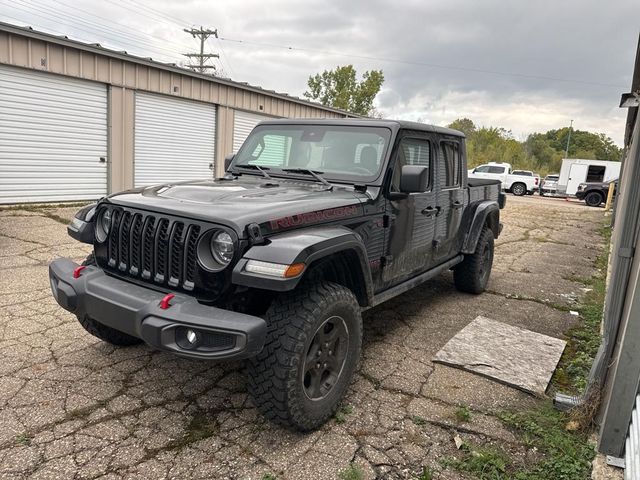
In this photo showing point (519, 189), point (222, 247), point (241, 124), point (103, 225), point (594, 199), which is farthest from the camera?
point (519, 189)

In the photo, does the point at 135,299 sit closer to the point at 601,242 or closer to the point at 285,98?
the point at 601,242

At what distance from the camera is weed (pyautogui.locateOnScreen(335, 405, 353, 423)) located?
3004mm

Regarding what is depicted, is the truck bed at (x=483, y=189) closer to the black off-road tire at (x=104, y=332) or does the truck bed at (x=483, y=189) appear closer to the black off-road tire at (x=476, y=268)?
the black off-road tire at (x=476, y=268)

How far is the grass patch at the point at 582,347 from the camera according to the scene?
12.3 ft

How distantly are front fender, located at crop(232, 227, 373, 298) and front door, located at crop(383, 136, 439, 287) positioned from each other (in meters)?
0.79

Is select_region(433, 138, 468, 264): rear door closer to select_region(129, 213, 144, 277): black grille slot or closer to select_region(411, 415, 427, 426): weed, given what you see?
select_region(411, 415, 427, 426): weed

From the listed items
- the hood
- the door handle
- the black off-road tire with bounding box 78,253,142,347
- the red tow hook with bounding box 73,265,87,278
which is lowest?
the black off-road tire with bounding box 78,253,142,347

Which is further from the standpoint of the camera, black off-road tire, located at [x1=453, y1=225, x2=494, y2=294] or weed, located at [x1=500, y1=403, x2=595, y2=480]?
black off-road tire, located at [x1=453, y1=225, x2=494, y2=294]

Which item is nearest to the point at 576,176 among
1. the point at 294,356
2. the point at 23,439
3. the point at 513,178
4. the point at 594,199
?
the point at 513,178

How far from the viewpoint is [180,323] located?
2367mm

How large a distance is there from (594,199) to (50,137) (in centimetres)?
2475

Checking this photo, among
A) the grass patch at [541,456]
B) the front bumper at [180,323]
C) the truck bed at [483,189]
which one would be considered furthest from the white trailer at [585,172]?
the front bumper at [180,323]

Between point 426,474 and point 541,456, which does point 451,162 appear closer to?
point 541,456

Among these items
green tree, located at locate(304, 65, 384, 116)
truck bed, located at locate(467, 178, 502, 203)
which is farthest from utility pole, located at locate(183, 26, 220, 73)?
truck bed, located at locate(467, 178, 502, 203)
